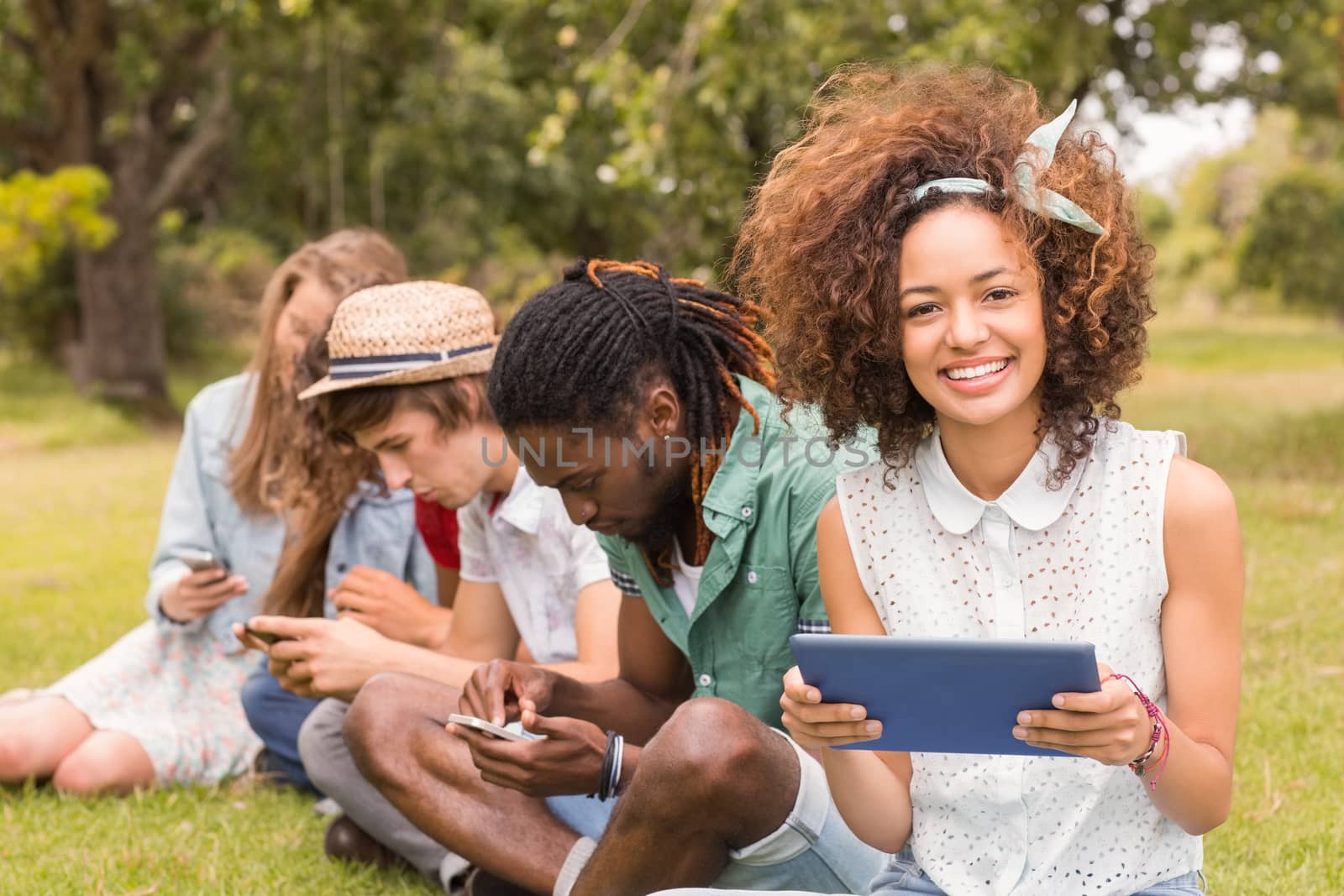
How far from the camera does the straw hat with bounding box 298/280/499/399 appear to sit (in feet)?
10.6

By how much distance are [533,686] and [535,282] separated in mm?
6870

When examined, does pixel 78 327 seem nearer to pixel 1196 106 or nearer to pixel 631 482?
pixel 1196 106

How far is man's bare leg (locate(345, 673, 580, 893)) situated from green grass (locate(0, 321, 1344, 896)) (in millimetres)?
460

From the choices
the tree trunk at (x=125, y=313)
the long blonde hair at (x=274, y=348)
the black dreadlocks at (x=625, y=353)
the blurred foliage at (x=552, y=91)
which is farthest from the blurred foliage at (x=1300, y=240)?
the black dreadlocks at (x=625, y=353)

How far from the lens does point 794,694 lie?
1.93m

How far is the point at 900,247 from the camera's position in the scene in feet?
7.04

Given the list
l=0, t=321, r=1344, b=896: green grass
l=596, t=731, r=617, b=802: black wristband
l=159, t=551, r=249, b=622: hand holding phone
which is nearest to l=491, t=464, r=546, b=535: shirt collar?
l=596, t=731, r=617, b=802: black wristband

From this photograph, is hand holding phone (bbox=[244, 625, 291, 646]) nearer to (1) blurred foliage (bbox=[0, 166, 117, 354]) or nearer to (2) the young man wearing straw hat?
(2) the young man wearing straw hat

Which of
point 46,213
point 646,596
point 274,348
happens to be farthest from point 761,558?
point 46,213

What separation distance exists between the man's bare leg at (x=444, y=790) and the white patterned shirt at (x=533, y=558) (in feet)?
1.40

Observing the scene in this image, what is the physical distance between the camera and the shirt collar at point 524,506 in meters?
3.16

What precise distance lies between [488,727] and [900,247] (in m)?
1.04

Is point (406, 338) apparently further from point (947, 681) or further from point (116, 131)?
point (116, 131)

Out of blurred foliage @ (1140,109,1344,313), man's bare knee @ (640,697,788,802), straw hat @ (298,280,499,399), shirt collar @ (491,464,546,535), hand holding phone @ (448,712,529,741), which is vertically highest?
straw hat @ (298,280,499,399)
